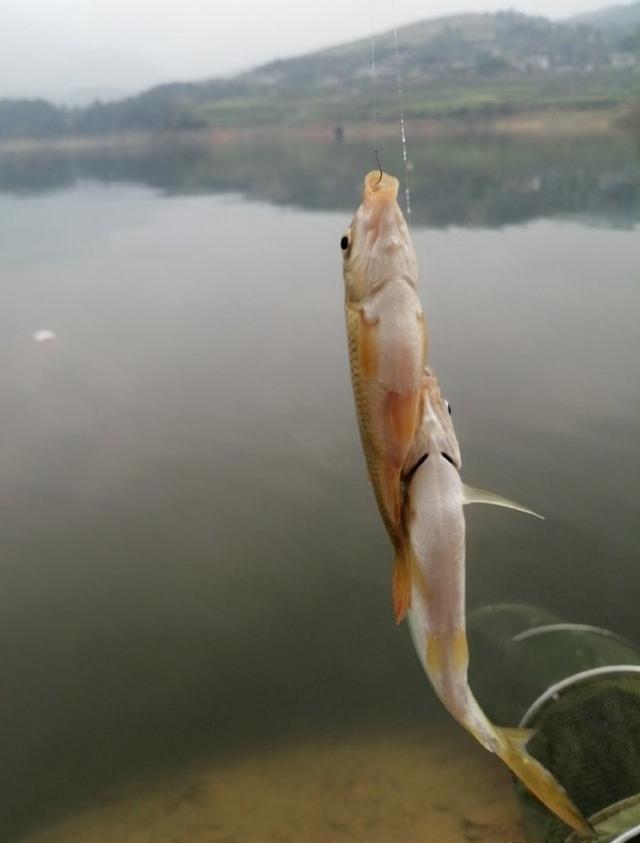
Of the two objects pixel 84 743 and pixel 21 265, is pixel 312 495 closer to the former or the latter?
pixel 84 743

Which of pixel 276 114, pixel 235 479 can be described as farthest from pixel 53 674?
pixel 276 114

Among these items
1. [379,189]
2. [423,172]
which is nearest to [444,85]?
[423,172]

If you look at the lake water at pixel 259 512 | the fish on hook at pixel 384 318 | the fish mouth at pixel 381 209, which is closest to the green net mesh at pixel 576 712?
the lake water at pixel 259 512

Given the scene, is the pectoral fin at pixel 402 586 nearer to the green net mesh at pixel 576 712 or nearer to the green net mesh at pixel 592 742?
the green net mesh at pixel 576 712

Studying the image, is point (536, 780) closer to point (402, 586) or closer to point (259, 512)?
point (402, 586)

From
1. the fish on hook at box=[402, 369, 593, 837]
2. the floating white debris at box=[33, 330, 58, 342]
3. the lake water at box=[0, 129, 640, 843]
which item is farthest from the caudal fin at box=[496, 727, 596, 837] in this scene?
the floating white debris at box=[33, 330, 58, 342]

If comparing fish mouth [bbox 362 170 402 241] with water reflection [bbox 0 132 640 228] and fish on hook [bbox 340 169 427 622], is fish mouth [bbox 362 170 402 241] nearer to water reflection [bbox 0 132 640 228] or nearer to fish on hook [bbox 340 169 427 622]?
fish on hook [bbox 340 169 427 622]

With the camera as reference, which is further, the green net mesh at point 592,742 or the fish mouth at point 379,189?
the green net mesh at point 592,742
